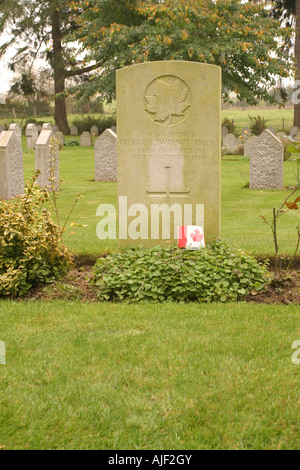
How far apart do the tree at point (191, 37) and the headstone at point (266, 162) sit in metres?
9.36

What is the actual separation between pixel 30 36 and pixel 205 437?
105 ft

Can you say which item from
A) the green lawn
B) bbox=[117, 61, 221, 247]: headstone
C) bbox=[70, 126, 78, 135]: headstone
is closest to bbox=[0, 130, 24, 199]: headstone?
bbox=[117, 61, 221, 247]: headstone

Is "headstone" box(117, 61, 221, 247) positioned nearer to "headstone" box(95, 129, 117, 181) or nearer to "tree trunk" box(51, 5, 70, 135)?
"headstone" box(95, 129, 117, 181)

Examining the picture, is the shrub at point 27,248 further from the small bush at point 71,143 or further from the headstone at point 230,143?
the small bush at point 71,143

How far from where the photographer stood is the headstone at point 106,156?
13.3 meters

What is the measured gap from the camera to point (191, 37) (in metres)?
21.4

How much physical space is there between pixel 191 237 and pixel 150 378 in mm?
2370

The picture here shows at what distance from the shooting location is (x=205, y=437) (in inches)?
99.8

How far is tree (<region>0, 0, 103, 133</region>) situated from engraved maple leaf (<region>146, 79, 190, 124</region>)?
Result: 22.1 metres

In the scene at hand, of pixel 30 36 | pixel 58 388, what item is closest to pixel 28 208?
pixel 58 388

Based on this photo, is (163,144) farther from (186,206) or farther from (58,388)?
(58,388)

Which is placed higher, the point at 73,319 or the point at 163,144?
the point at 163,144

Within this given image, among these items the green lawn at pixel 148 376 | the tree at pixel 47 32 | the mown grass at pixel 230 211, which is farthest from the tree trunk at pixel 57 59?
the green lawn at pixel 148 376

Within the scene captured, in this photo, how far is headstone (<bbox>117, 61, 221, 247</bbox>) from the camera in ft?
17.2
